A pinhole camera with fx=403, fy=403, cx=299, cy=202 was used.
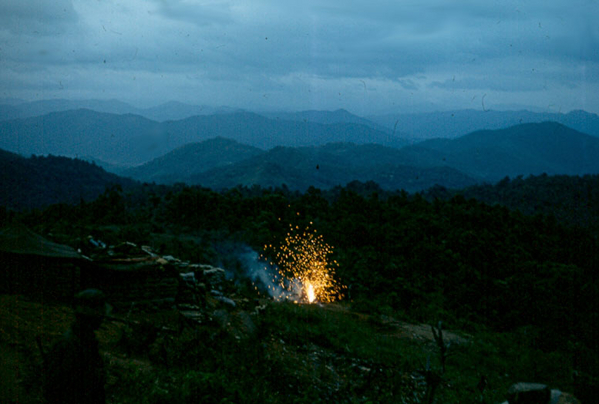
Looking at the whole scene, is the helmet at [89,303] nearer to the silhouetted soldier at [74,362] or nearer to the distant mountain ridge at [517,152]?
the silhouetted soldier at [74,362]

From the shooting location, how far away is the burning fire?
1655cm

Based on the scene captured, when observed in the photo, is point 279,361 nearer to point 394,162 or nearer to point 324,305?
point 324,305

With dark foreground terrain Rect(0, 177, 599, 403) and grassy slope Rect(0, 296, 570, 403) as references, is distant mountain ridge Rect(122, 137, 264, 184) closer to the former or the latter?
dark foreground terrain Rect(0, 177, 599, 403)

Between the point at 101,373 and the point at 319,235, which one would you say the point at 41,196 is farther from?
the point at 101,373

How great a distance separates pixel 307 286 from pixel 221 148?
10169 centimetres

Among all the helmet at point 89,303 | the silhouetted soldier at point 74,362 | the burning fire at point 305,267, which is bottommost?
the burning fire at point 305,267

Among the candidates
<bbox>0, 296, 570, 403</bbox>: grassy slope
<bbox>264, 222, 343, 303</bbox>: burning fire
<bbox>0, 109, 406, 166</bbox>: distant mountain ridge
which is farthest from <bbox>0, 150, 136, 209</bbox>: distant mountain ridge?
<bbox>0, 296, 570, 403</bbox>: grassy slope

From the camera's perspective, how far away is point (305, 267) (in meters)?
18.8

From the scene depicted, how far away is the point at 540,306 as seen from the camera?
1708 cm

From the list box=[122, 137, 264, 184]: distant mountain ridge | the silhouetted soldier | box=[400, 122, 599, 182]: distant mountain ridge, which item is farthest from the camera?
box=[400, 122, 599, 182]: distant mountain ridge

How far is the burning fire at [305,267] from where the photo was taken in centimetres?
1655

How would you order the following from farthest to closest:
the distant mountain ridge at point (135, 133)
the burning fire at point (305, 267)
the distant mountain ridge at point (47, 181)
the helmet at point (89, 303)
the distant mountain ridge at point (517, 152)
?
the distant mountain ridge at point (517, 152) < the distant mountain ridge at point (135, 133) < the distant mountain ridge at point (47, 181) < the burning fire at point (305, 267) < the helmet at point (89, 303)

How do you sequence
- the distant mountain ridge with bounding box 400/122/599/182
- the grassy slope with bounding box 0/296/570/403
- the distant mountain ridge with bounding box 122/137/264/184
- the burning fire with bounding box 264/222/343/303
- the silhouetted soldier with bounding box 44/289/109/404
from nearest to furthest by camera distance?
1. the silhouetted soldier with bounding box 44/289/109/404
2. the grassy slope with bounding box 0/296/570/403
3. the burning fire with bounding box 264/222/343/303
4. the distant mountain ridge with bounding box 122/137/264/184
5. the distant mountain ridge with bounding box 400/122/599/182

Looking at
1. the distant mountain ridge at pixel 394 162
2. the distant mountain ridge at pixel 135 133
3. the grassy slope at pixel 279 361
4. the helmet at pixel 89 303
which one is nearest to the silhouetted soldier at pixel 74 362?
the helmet at pixel 89 303
